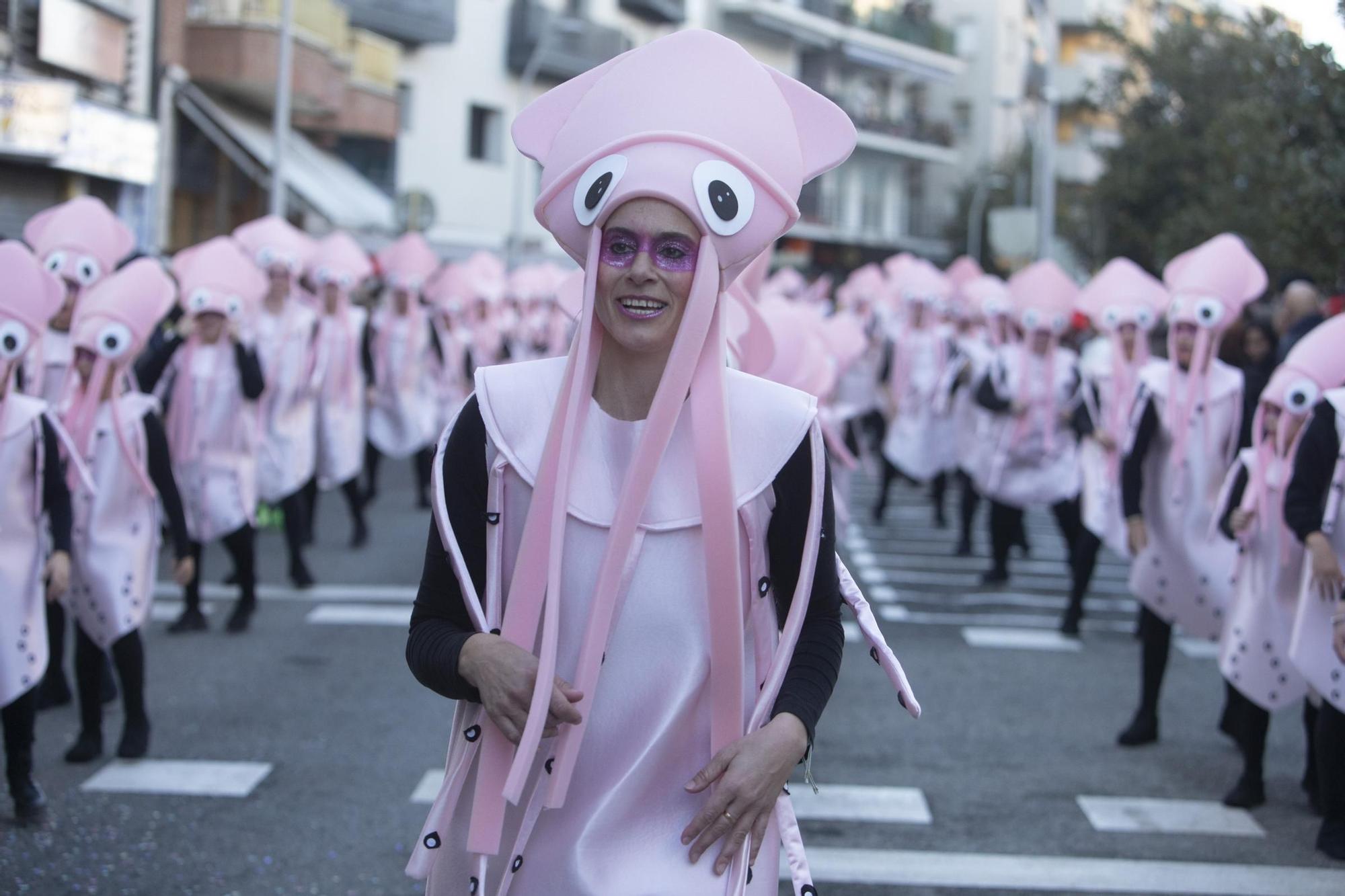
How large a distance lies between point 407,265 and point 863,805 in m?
8.91

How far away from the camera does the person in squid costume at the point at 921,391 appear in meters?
15.6

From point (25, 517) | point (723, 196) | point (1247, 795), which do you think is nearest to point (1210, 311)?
point (1247, 795)

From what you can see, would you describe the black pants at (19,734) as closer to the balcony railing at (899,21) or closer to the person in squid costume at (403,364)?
the person in squid costume at (403,364)

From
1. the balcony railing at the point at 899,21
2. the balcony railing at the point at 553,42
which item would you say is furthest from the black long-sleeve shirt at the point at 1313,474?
the balcony railing at the point at 899,21

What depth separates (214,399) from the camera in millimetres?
9422

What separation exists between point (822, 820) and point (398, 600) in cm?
488

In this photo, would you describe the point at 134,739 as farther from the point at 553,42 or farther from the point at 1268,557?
the point at 553,42

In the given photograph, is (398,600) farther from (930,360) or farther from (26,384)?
(930,360)

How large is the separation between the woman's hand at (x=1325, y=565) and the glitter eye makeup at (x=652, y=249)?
141 inches

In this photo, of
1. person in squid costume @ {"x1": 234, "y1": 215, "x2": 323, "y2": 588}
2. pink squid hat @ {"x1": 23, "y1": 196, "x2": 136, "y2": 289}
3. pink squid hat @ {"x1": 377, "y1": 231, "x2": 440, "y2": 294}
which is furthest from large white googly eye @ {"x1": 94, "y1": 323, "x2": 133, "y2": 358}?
pink squid hat @ {"x1": 377, "y1": 231, "x2": 440, "y2": 294}

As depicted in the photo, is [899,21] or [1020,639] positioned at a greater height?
[899,21]

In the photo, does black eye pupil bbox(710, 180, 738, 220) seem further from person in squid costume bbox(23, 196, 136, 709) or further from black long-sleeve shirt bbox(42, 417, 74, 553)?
person in squid costume bbox(23, 196, 136, 709)

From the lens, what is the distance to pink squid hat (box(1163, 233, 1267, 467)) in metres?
7.68

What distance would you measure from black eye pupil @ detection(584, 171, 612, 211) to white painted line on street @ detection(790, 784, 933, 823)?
398 centimetres
